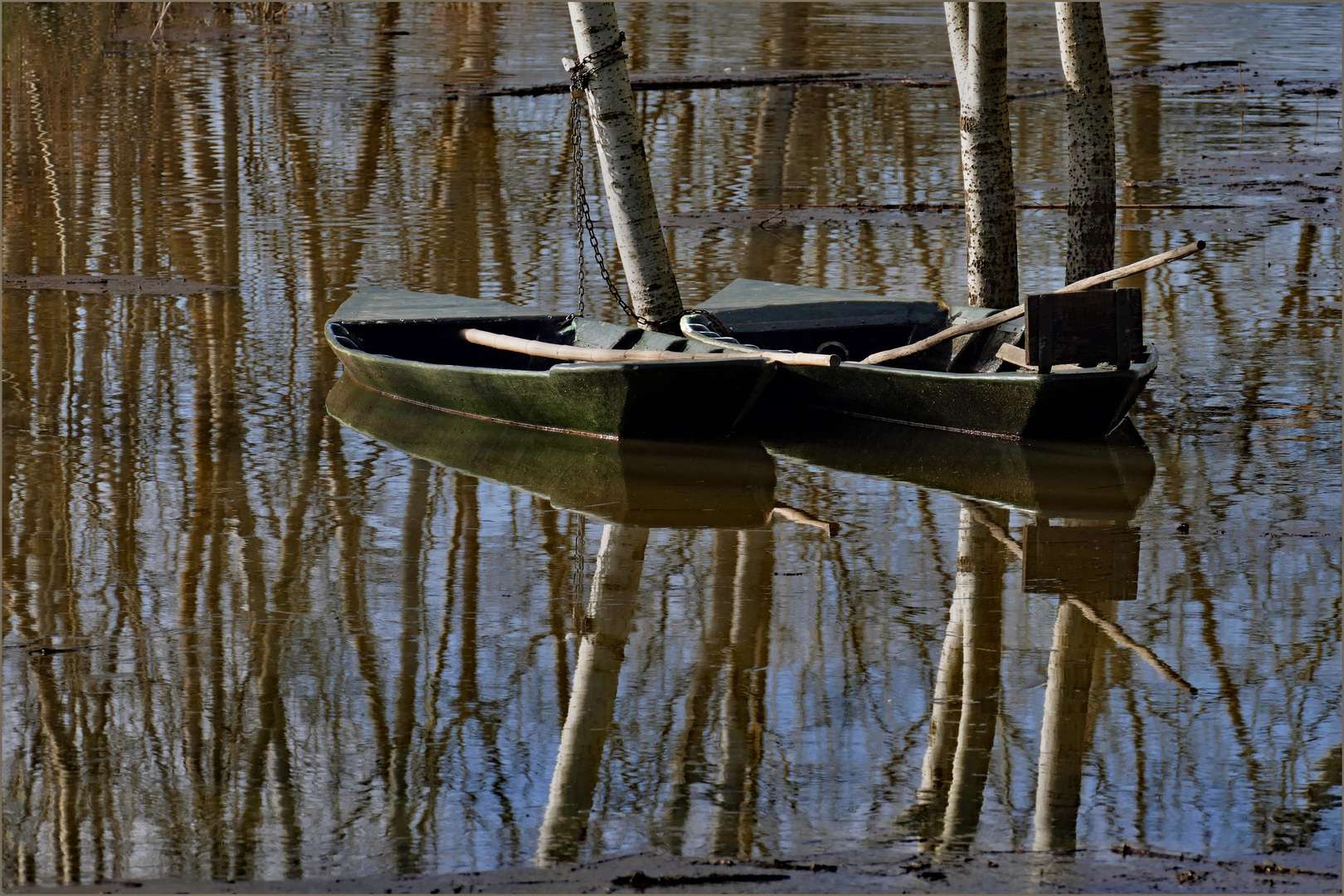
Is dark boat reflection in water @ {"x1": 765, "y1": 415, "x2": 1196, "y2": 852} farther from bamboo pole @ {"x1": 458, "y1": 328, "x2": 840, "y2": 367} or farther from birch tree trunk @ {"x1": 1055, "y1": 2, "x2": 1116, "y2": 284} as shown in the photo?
birch tree trunk @ {"x1": 1055, "y1": 2, "x2": 1116, "y2": 284}

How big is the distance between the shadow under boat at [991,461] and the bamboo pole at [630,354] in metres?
0.52

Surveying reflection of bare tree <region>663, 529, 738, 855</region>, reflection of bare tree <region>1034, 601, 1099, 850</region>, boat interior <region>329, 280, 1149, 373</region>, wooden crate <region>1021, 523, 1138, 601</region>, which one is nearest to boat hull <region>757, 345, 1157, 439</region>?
boat interior <region>329, 280, 1149, 373</region>

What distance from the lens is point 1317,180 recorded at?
17.3 metres

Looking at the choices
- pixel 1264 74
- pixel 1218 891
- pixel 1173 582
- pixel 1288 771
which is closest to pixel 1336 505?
pixel 1173 582

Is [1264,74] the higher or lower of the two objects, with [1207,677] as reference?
higher

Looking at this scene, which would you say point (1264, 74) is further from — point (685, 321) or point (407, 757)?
point (407, 757)

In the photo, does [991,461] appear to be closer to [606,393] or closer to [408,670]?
[606,393]

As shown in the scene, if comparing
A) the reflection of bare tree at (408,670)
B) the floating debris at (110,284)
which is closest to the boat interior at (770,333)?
the reflection of bare tree at (408,670)

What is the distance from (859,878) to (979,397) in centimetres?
493

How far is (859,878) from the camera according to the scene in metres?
4.86

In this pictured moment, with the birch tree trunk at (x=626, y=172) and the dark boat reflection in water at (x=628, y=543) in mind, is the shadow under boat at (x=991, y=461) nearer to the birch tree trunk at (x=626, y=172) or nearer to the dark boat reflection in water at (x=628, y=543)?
the dark boat reflection in water at (x=628, y=543)

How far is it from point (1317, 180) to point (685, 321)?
31.3 ft

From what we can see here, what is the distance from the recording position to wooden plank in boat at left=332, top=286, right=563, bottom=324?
36.1 ft

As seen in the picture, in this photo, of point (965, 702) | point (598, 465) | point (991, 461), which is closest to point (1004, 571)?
point (965, 702)
